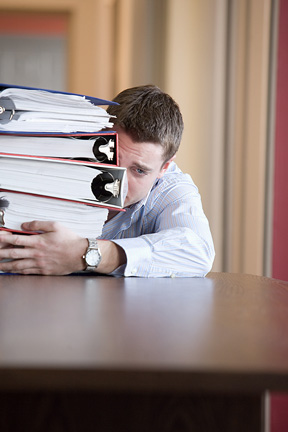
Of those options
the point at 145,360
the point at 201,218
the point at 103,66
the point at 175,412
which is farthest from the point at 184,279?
the point at 103,66

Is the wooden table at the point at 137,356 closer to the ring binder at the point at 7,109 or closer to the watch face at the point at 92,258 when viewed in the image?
the watch face at the point at 92,258

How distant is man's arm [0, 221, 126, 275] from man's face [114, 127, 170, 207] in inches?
11.4

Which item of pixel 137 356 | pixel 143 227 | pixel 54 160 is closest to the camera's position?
pixel 137 356

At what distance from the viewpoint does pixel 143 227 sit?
54.2 inches

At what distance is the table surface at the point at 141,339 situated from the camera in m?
0.41

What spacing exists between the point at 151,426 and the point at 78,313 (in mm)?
148

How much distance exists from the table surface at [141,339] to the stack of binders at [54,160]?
0.21 meters

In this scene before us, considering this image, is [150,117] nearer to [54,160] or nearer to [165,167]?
[165,167]

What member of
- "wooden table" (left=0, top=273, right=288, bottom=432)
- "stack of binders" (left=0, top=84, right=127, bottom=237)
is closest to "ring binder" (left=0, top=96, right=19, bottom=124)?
"stack of binders" (left=0, top=84, right=127, bottom=237)

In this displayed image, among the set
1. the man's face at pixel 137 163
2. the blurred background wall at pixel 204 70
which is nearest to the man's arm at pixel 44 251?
the man's face at pixel 137 163

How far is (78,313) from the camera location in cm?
62

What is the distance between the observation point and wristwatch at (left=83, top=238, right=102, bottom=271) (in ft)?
3.35

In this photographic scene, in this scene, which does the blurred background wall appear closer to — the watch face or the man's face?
the man's face

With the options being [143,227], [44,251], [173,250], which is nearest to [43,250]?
[44,251]
